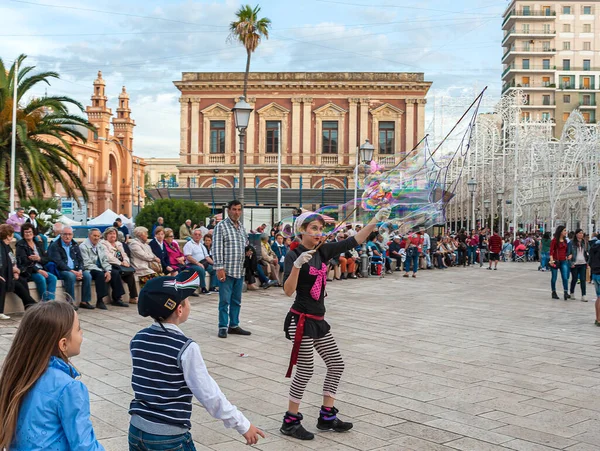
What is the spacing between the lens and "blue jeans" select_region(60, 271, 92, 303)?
481 inches

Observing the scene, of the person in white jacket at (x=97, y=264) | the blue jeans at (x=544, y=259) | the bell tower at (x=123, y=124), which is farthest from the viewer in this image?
the bell tower at (x=123, y=124)

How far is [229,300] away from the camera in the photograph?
993cm

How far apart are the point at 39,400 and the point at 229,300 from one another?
7373mm

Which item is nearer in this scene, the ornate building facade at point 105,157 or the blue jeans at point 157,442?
the blue jeans at point 157,442

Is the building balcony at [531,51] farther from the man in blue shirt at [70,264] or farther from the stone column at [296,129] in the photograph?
the man in blue shirt at [70,264]

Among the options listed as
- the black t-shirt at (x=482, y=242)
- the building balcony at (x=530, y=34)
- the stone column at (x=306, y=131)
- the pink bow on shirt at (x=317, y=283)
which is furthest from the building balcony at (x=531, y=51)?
the pink bow on shirt at (x=317, y=283)

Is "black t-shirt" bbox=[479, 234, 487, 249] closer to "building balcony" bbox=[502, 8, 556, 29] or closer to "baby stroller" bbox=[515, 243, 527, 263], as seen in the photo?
"baby stroller" bbox=[515, 243, 527, 263]

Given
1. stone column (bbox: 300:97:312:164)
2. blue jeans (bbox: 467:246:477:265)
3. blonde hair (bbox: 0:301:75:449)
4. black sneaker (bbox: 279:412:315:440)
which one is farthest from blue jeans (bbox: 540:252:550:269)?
stone column (bbox: 300:97:312:164)

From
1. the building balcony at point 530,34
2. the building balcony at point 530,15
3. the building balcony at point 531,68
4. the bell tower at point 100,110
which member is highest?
the building balcony at point 530,15

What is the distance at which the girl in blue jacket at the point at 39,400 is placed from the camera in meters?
2.57

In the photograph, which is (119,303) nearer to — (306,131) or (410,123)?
(306,131)

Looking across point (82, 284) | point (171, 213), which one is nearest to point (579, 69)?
point (171, 213)

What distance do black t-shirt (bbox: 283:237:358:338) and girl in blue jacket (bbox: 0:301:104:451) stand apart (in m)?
3.01

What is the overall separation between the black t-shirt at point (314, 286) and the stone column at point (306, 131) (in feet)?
169
